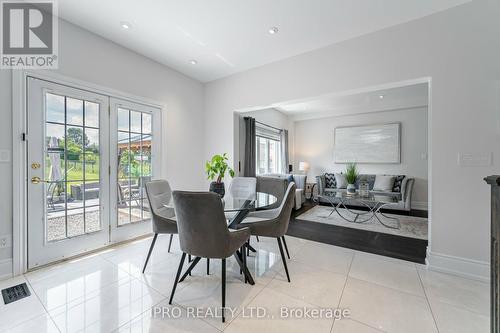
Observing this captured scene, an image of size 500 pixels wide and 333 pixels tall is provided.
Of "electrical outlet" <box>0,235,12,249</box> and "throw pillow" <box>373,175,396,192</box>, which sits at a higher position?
"throw pillow" <box>373,175,396,192</box>

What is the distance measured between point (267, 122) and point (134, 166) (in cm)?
351

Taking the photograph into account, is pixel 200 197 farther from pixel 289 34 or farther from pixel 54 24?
pixel 54 24

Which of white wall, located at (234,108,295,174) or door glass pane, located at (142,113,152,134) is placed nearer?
door glass pane, located at (142,113,152,134)

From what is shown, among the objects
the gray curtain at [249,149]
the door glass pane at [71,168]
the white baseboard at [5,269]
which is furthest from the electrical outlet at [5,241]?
the gray curtain at [249,149]

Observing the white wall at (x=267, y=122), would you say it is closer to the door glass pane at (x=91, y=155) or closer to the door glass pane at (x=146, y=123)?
the door glass pane at (x=146, y=123)

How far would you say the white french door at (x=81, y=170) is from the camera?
219cm

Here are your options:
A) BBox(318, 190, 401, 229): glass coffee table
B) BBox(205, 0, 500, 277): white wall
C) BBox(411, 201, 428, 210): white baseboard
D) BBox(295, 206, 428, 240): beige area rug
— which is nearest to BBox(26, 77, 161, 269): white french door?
BBox(295, 206, 428, 240): beige area rug

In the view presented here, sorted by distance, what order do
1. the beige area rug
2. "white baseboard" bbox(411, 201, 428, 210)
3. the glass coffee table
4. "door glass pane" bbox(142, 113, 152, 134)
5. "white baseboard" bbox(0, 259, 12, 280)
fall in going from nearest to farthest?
"white baseboard" bbox(0, 259, 12, 280), "door glass pane" bbox(142, 113, 152, 134), the beige area rug, the glass coffee table, "white baseboard" bbox(411, 201, 428, 210)

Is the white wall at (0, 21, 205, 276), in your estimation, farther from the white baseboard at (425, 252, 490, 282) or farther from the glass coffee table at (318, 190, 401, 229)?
the white baseboard at (425, 252, 490, 282)

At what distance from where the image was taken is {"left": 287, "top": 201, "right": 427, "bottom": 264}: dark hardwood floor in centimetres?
258

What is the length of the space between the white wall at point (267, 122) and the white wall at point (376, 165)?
0.85ft

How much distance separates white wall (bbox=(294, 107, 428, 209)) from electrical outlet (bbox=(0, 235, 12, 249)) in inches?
249

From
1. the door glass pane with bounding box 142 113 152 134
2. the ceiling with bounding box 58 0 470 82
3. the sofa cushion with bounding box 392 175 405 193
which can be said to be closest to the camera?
the ceiling with bounding box 58 0 470 82

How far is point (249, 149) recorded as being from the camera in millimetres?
4262
